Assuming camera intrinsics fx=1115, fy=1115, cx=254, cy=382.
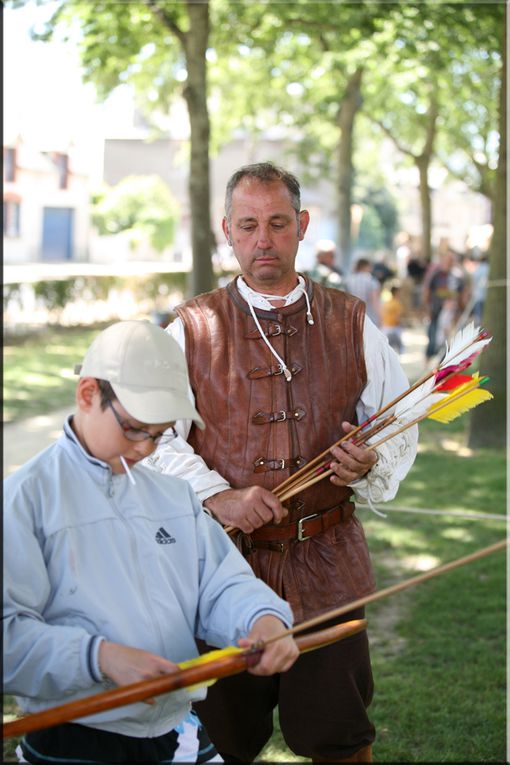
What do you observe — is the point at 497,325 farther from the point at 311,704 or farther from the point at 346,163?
the point at 346,163

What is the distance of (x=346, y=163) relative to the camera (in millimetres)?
17609

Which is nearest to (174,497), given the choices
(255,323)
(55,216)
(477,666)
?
(255,323)

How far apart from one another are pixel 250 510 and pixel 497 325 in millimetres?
6965

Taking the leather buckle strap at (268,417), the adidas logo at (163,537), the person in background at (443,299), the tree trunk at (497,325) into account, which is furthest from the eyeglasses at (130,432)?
the person in background at (443,299)

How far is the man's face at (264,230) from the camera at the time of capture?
3.18 metres

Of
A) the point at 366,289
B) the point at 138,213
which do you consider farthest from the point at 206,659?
the point at 138,213

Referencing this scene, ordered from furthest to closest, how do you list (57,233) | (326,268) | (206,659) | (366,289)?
(57,233), (366,289), (326,268), (206,659)

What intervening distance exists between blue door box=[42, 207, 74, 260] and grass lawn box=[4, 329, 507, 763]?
38.8 meters

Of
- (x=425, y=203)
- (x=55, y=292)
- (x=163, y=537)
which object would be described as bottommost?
(x=163, y=537)

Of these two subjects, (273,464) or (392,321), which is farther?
(392,321)

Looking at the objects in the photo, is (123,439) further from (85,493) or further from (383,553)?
(383,553)

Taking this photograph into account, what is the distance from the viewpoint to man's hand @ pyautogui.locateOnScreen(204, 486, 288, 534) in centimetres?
304

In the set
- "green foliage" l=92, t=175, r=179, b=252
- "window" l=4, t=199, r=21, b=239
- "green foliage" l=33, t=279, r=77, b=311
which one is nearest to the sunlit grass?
"green foliage" l=33, t=279, r=77, b=311

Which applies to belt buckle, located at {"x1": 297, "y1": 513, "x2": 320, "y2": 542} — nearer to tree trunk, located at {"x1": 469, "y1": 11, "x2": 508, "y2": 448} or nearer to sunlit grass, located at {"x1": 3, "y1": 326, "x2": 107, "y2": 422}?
tree trunk, located at {"x1": 469, "y1": 11, "x2": 508, "y2": 448}
